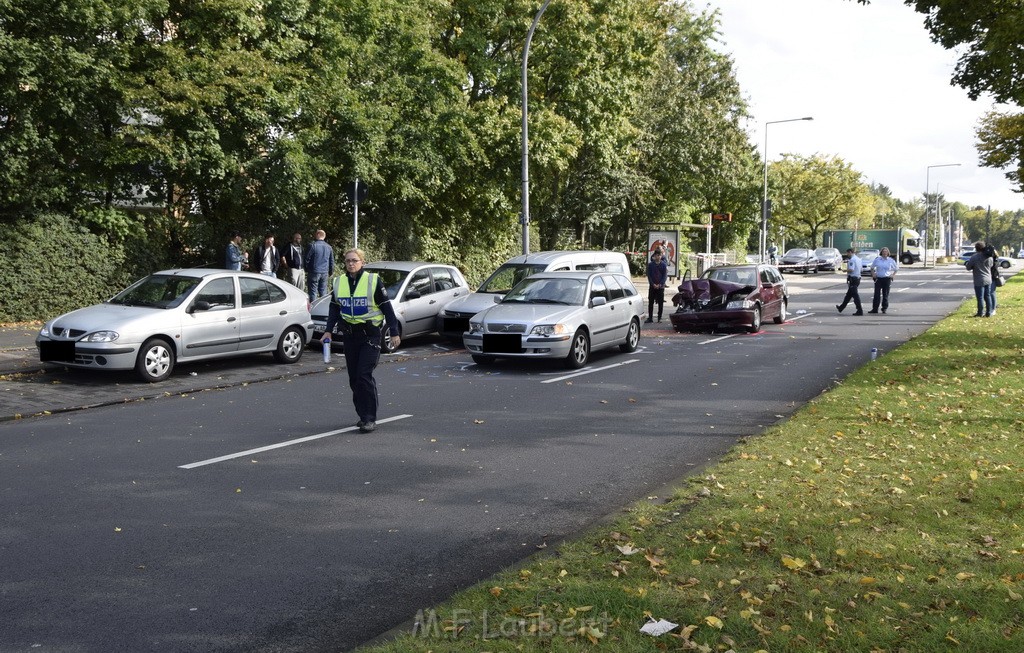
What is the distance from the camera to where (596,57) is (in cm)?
2966

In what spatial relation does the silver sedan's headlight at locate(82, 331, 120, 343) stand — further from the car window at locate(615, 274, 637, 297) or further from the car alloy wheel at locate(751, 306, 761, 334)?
the car alloy wheel at locate(751, 306, 761, 334)

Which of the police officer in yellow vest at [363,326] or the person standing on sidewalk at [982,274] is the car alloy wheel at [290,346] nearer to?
the police officer in yellow vest at [363,326]

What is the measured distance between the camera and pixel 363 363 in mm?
9391

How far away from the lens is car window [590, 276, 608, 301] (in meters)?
15.6

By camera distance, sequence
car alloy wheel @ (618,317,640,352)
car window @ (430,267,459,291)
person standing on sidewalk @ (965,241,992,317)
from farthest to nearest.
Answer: person standing on sidewalk @ (965,241,992,317), car window @ (430,267,459,291), car alloy wheel @ (618,317,640,352)

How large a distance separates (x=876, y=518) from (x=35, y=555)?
513 centimetres

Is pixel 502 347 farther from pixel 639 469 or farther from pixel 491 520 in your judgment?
pixel 491 520

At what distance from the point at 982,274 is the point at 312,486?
19.1 metres

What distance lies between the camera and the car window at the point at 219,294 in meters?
14.1

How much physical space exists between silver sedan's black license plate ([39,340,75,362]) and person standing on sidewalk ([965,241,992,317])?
18.6 m

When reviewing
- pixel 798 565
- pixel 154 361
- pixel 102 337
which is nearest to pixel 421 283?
pixel 154 361

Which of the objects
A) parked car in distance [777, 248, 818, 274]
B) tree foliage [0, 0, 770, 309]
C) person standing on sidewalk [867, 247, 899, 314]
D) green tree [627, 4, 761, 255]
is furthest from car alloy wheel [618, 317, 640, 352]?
parked car in distance [777, 248, 818, 274]

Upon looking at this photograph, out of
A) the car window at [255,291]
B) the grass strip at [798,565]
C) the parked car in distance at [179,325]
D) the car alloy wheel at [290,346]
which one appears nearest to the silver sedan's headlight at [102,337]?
the parked car in distance at [179,325]

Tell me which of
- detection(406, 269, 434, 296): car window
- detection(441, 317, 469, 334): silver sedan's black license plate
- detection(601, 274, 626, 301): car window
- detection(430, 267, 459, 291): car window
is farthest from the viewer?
detection(430, 267, 459, 291): car window
